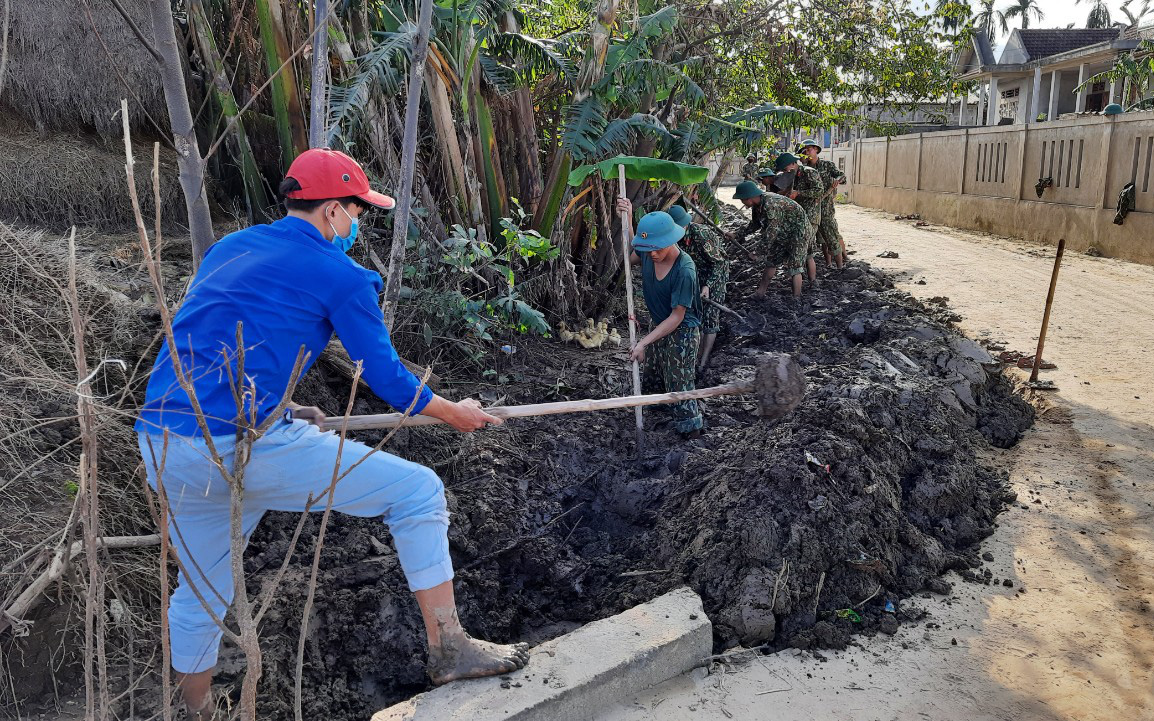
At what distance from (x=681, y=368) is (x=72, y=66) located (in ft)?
15.5

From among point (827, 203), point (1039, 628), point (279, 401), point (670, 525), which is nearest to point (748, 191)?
point (827, 203)

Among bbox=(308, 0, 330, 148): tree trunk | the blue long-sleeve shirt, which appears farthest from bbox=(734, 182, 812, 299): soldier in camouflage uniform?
the blue long-sleeve shirt

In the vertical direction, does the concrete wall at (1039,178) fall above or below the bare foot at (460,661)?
above

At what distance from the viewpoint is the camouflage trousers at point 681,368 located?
520cm

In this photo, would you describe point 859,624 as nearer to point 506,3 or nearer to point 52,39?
point 506,3

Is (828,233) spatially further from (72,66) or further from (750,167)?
(72,66)

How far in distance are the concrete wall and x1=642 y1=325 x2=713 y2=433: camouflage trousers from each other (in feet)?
31.2

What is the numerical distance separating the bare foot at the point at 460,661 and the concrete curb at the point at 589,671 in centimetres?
3

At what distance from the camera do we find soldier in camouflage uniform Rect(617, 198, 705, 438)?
4.96 m

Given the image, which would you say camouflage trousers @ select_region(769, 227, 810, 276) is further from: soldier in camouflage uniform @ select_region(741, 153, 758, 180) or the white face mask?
the white face mask

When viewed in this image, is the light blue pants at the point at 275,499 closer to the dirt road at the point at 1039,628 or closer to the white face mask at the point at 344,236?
the white face mask at the point at 344,236

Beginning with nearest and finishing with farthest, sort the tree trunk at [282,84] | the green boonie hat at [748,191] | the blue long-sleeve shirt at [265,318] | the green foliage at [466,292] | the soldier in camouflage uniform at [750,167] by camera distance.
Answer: the blue long-sleeve shirt at [265,318] → the tree trunk at [282,84] → the green foliage at [466,292] → the green boonie hat at [748,191] → the soldier in camouflage uniform at [750,167]

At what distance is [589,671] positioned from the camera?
111 inches

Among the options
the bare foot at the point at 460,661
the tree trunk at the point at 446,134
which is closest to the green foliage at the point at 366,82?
the tree trunk at the point at 446,134
